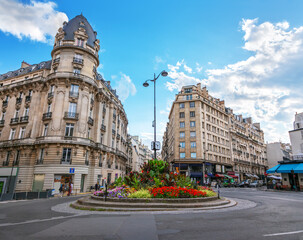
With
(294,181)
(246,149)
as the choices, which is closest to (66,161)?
(294,181)

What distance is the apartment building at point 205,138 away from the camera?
4528 cm

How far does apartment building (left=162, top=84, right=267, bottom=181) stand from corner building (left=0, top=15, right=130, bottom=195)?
1953cm

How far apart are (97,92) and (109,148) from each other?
10170mm

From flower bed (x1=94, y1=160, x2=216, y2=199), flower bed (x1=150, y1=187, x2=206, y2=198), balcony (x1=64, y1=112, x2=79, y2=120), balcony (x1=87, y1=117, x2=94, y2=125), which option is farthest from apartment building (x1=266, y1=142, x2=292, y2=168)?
flower bed (x1=150, y1=187, x2=206, y2=198)

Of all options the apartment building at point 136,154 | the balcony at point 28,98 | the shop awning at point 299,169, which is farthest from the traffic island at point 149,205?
the apartment building at point 136,154

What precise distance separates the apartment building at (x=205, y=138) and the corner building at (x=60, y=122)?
64.1 ft

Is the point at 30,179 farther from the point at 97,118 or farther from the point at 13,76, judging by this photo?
the point at 13,76

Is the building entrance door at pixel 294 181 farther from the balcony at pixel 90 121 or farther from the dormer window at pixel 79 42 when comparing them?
the dormer window at pixel 79 42

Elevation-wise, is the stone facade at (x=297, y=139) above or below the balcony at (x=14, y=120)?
below

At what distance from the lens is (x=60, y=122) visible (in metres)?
26.4

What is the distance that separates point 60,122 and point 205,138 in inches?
1332

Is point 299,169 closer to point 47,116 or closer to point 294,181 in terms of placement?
point 294,181

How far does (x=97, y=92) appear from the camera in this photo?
3192cm

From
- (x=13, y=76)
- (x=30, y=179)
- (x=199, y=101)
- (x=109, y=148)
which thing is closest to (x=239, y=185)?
(x=199, y=101)
